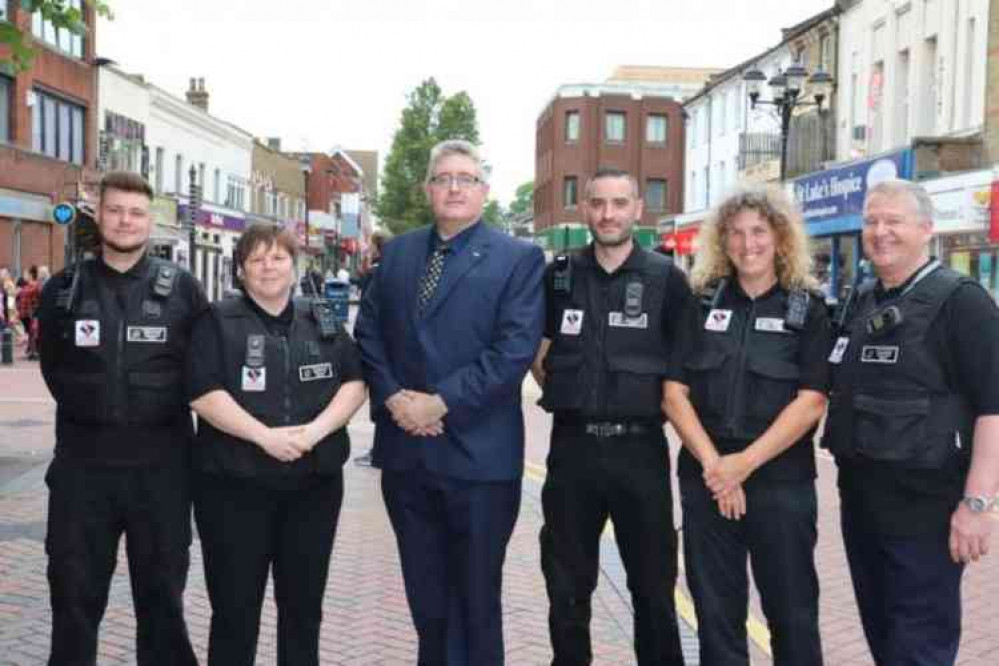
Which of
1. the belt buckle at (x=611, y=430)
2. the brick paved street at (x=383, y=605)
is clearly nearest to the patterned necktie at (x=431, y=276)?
the belt buckle at (x=611, y=430)

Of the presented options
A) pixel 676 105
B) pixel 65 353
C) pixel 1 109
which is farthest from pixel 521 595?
pixel 676 105

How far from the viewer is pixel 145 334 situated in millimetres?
4328

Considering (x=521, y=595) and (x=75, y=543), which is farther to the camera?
(x=521, y=595)

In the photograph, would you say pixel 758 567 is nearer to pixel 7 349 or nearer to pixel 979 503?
pixel 979 503

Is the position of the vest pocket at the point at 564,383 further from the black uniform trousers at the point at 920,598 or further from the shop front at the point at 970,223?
the shop front at the point at 970,223

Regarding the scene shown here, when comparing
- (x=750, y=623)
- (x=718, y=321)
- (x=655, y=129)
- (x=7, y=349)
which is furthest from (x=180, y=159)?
(x=718, y=321)

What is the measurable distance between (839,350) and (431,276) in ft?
5.23

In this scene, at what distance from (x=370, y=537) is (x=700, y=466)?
3.88 m

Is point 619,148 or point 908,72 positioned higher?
point 619,148

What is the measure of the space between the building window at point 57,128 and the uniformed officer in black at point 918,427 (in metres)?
30.3

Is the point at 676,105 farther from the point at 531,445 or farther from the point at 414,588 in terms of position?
the point at 414,588

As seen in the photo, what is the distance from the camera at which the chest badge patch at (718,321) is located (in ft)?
14.2

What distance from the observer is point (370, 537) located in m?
7.72

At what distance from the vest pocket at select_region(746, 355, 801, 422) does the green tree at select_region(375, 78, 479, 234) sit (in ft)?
205
